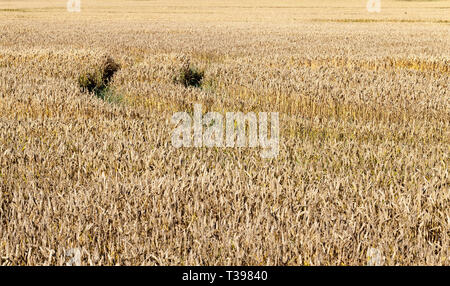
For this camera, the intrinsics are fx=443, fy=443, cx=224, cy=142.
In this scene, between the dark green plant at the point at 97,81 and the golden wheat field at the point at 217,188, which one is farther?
the dark green plant at the point at 97,81

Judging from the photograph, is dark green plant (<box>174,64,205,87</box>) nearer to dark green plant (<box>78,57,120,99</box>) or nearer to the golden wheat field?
dark green plant (<box>78,57,120,99</box>)

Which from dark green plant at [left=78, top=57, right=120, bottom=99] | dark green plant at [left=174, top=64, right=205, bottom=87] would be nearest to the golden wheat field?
dark green plant at [left=78, top=57, right=120, bottom=99]

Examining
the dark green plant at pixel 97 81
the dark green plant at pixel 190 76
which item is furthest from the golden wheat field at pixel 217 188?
the dark green plant at pixel 190 76

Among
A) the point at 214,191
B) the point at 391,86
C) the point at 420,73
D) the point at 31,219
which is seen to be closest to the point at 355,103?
the point at 391,86

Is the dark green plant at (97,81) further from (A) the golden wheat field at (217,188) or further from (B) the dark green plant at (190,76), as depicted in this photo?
(B) the dark green plant at (190,76)

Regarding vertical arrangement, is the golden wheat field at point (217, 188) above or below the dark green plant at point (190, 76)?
below

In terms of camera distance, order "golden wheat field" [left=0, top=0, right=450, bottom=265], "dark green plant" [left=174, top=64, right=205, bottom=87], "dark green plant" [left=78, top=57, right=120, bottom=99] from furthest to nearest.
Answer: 1. "dark green plant" [left=174, top=64, right=205, bottom=87]
2. "dark green plant" [left=78, top=57, right=120, bottom=99]
3. "golden wheat field" [left=0, top=0, right=450, bottom=265]

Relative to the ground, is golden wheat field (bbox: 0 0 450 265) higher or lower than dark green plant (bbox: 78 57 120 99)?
lower

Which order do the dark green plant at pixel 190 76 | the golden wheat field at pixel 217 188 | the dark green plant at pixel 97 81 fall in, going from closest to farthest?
the golden wheat field at pixel 217 188, the dark green plant at pixel 97 81, the dark green plant at pixel 190 76

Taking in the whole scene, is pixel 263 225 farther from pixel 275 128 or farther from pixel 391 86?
pixel 391 86

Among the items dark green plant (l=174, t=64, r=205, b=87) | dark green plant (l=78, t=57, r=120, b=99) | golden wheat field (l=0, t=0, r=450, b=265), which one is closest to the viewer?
golden wheat field (l=0, t=0, r=450, b=265)

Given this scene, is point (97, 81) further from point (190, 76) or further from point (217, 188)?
point (217, 188)

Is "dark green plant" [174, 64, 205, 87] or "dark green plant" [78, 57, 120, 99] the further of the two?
"dark green plant" [174, 64, 205, 87]

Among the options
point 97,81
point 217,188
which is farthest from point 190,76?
point 217,188
